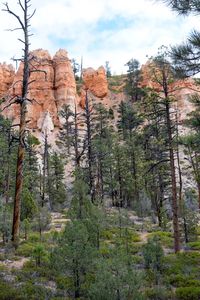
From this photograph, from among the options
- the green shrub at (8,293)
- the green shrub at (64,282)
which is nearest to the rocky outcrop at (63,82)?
the green shrub at (64,282)

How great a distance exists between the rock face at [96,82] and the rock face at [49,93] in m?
6.20

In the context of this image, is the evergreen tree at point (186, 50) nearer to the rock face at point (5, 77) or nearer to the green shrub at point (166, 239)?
the green shrub at point (166, 239)

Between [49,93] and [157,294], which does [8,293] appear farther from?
[49,93]

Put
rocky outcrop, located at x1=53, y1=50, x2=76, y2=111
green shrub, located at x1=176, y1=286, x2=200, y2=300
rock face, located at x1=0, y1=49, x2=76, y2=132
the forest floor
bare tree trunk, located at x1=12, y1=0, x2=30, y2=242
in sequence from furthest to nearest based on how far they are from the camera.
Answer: rocky outcrop, located at x1=53, y1=50, x2=76, y2=111
rock face, located at x1=0, y1=49, x2=76, y2=132
bare tree trunk, located at x1=12, y1=0, x2=30, y2=242
the forest floor
green shrub, located at x1=176, y1=286, x2=200, y2=300

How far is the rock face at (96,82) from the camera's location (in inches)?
2650

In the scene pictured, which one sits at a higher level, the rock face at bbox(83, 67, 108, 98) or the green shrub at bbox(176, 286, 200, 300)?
the rock face at bbox(83, 67, 108, 98)

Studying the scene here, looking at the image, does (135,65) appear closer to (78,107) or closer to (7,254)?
(78,107)

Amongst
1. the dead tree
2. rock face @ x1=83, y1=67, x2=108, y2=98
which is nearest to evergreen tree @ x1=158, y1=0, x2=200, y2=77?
the dead tree

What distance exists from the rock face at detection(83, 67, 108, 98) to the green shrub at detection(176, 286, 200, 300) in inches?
2383

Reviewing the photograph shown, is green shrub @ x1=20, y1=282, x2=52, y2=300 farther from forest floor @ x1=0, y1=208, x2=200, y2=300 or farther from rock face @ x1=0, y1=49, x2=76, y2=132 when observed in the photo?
rock face @ x1=0, y1=49, x2=76, y2=132

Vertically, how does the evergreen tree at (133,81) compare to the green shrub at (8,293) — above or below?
above

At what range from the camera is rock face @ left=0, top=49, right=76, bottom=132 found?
55844 mm

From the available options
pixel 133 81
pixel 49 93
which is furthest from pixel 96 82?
pixel 49 93

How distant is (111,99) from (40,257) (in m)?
59.9
